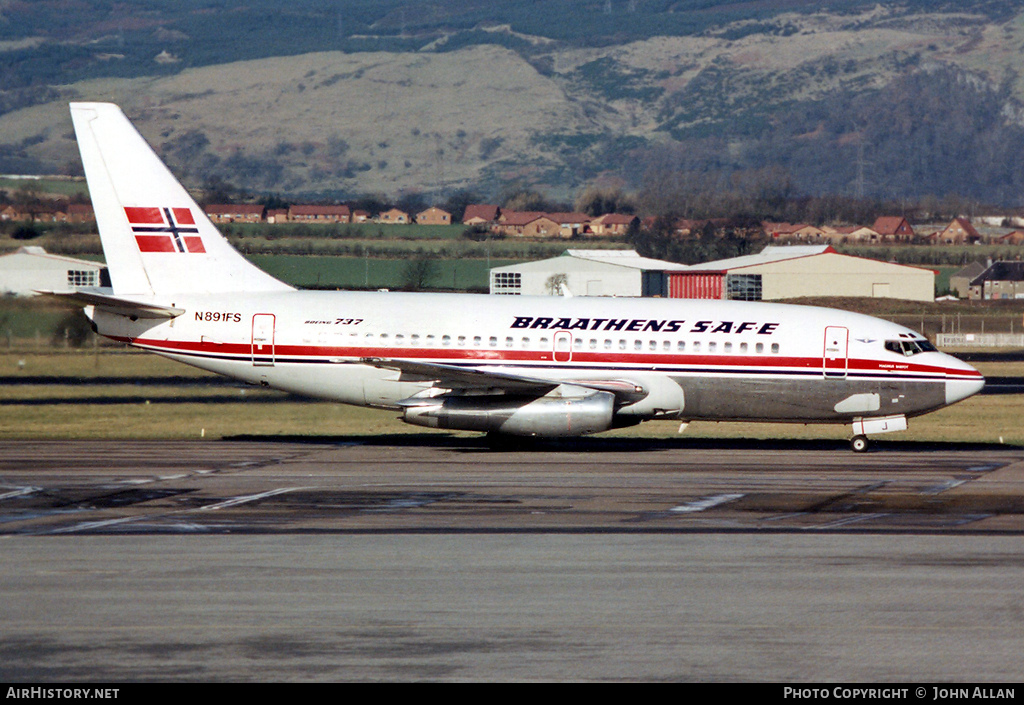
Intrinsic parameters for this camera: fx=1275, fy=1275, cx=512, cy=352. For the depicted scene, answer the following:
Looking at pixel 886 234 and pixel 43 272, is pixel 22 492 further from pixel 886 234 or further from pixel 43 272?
pixel 886 234

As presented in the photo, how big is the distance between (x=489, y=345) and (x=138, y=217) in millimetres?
11203

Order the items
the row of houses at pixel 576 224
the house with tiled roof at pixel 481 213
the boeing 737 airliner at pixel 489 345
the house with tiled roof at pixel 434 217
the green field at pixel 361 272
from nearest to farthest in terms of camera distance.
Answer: the boeing 737 airliner at pixel 489 345
the green field at pixel 361 272
the row of houses at pixel 576 224
the house with tiled roof at pixel 434 217
the house with tiled roof at pixel 481 213

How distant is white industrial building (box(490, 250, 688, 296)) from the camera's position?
80.9 meters

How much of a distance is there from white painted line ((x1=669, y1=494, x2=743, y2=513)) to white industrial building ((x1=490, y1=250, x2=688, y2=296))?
52.9 meters

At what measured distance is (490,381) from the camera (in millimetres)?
34094

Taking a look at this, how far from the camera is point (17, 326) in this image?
191 feet

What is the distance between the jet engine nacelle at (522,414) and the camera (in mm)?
33844

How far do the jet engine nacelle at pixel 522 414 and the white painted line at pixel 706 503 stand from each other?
7.51m

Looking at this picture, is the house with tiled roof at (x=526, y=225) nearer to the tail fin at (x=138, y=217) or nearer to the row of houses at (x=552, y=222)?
the row of houses at (x=552, y=222)

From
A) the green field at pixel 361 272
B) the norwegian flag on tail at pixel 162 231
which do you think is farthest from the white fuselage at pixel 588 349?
the green field at pixel 361 272

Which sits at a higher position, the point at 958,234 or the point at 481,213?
the point at 481,213

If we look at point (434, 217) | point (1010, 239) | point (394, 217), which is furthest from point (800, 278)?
point (1010, 239)
